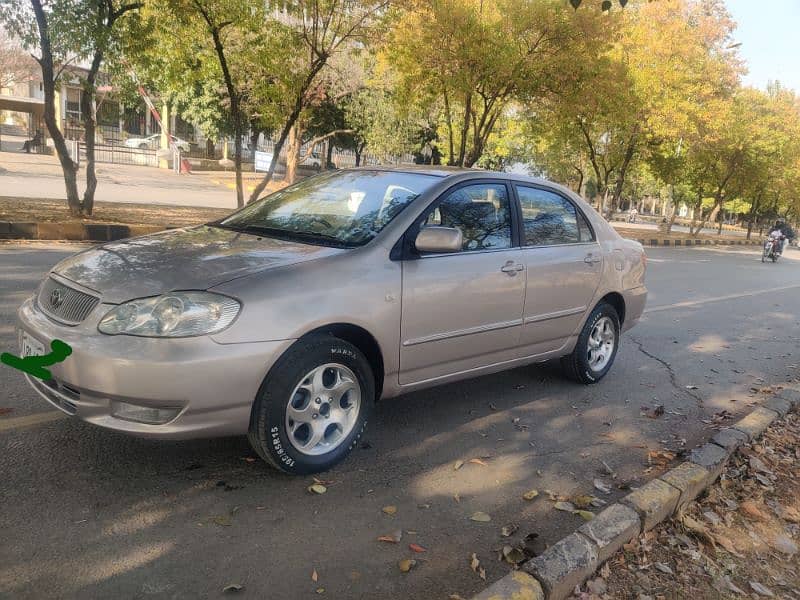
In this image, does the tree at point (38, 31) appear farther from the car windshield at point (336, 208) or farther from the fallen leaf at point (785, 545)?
the fallen leaf at point (785, 545)

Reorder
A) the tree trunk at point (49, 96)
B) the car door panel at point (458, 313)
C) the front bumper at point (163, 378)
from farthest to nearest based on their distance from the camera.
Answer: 1. the tree trunk at point (49, 96)
2. the car door panel at point (458, 313)
3. the front bumper at point (163, 378)

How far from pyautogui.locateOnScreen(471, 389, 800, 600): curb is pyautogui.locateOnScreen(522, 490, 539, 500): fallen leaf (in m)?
0.45

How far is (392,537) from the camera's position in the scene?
2.99m

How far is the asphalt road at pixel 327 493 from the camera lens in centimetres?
262

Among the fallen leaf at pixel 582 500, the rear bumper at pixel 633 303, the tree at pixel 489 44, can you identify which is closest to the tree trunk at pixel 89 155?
the tree at pixel 489 44

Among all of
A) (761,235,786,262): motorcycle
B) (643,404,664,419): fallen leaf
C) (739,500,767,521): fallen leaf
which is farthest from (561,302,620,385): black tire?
(761,235,786,262): motorcycle

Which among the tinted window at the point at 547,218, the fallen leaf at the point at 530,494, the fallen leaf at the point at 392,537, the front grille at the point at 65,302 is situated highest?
the tinted window at the point at 547,218

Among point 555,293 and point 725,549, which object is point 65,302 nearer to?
point 555,293

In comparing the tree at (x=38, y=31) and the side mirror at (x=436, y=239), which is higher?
the tree at (x=38, y=31)

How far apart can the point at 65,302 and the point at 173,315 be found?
2.18ft

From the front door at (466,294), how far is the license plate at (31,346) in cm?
181

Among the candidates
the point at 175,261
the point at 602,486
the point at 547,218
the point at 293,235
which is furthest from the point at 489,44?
the point at 175,261

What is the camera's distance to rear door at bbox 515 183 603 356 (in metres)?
4.64

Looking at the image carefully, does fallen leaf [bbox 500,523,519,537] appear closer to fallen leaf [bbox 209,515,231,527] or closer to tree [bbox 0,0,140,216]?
fallen leaf [bbox 209,515,231,527]
